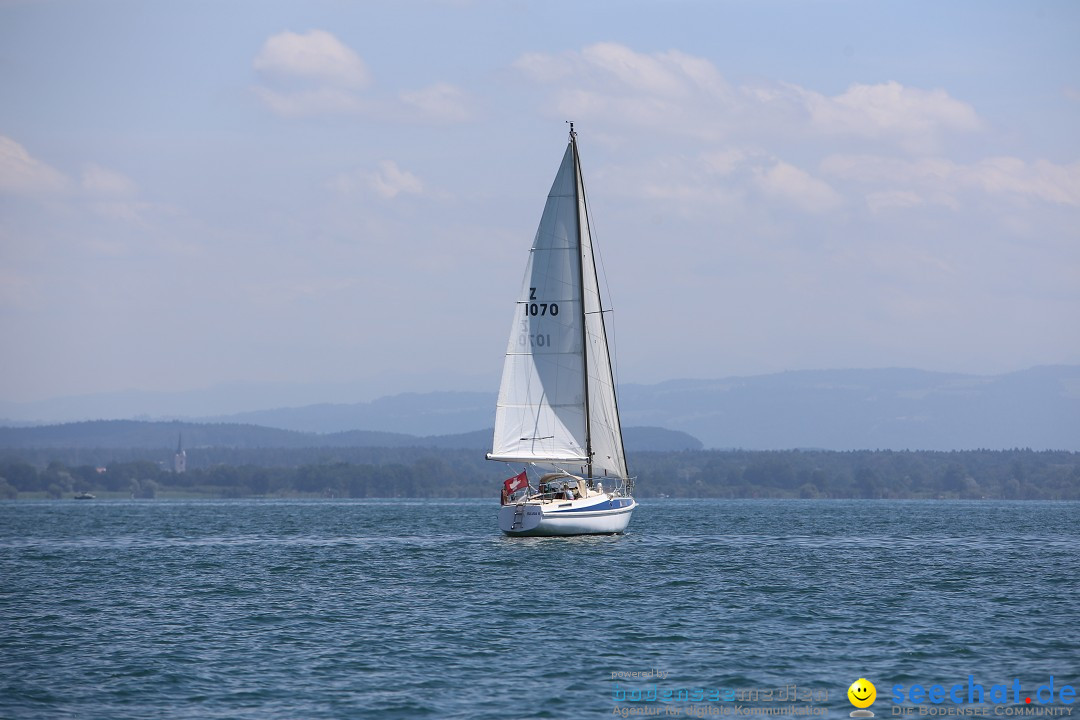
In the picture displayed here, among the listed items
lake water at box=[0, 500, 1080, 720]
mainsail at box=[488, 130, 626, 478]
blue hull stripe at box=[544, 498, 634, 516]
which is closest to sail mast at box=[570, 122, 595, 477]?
mainsail at box=[488, 130, 626, 478]

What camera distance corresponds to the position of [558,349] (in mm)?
59719

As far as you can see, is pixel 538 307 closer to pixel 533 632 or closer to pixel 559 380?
pixel 559 380

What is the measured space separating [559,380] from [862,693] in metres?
34.7

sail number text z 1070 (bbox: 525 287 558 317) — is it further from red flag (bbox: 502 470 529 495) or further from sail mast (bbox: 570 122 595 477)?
red flag (bbox: 502 470 529 495)

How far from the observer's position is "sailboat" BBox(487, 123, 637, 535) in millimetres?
58938

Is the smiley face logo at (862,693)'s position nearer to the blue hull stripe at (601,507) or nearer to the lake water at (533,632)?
the lake water at (533,632)

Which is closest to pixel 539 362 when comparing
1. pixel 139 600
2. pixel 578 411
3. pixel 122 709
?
pixel 578 411

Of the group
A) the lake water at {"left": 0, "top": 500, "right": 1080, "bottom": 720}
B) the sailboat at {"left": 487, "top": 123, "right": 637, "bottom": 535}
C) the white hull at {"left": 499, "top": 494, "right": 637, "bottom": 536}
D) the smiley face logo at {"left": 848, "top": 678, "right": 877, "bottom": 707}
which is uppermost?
the sailboat at {"left": 487, "top": 123, "right": 637, "bottom": 535}

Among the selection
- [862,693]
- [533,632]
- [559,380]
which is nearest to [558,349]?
[559,380]

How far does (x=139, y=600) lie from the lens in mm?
42281

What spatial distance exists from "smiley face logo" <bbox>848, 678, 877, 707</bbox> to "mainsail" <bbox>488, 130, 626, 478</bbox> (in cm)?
3331

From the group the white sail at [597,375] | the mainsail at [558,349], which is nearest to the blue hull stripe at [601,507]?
the white sail at [597,375]

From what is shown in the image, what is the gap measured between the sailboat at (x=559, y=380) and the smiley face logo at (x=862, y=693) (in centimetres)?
3203

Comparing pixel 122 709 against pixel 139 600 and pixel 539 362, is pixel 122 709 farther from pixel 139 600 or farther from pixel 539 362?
pixel 539 362
